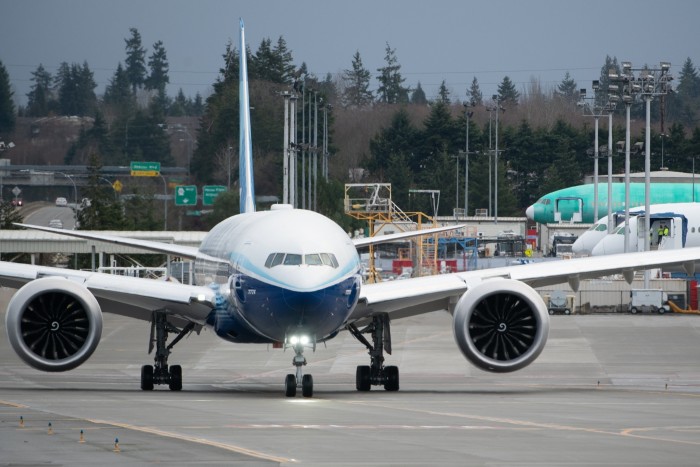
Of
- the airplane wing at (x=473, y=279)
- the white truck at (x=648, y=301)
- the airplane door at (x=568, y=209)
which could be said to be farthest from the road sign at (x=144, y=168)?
the airplane wing at (x=473, y=279)

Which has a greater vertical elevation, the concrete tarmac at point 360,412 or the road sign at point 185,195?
the road sign at point 185,195

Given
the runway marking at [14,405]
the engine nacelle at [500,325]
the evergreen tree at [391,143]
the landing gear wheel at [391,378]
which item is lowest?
the landing gear wheel at [391,378]

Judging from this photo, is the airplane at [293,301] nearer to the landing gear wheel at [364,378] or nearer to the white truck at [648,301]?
the landing gear wheel at [364,378]

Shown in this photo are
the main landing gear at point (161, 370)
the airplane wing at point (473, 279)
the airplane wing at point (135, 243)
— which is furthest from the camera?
the airplane wing at point (135, 243)

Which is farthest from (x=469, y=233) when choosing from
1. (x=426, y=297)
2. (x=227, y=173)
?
(x=426, y=297)

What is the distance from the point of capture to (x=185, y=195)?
108m

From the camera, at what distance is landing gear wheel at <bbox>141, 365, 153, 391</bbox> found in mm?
26609

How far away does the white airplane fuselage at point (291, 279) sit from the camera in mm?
22812

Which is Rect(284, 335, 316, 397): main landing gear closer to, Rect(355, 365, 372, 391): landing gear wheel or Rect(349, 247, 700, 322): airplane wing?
Rect(349, 247, 700, 322): airplane wing

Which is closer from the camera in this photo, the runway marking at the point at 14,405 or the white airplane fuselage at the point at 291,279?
the runway marking at the point at 14,405

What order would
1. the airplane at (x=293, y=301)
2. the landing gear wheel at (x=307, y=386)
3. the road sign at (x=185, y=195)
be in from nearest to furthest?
the airplane at (x=293, y=301) < the landing gear wheel at (x=307, y=386) < the road sign at (x=185, y=195)

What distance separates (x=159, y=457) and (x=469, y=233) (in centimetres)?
9702

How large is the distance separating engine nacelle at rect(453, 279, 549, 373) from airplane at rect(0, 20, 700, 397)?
0.07ft

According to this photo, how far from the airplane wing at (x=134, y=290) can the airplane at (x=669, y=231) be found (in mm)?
46203
